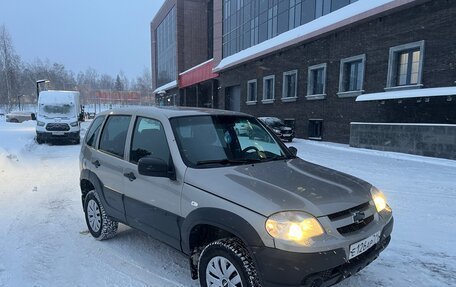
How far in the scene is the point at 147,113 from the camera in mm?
3838

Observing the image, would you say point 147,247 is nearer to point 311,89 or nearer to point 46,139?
point 46,139

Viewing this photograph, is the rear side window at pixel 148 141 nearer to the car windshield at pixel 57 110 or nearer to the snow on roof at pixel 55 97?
the car windshield at pixel 57 110

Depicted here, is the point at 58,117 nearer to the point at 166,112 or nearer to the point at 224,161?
the point at 166,112

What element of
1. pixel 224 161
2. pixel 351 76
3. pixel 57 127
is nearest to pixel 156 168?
pixel 224 161

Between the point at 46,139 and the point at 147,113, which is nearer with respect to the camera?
the point at 147,113

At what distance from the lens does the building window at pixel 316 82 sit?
68.5 feet

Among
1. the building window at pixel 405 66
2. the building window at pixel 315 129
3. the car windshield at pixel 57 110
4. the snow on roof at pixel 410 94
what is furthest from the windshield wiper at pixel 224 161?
the building window at pixel 315 129

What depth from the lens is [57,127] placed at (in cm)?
1603

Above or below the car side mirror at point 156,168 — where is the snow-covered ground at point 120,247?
below

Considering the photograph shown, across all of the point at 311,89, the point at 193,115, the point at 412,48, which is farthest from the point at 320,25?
the point at 193,115

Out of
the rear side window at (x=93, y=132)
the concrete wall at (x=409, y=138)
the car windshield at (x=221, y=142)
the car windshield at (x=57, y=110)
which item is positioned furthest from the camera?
the car windshield at (x=57, y=110)

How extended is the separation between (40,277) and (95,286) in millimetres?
670

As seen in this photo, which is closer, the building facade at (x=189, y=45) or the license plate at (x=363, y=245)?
the license plate at (x=363, y=245)

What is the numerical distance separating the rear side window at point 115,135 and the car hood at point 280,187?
1.39m
